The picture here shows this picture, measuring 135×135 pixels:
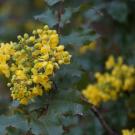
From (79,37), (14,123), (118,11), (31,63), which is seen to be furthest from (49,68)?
(118,11)

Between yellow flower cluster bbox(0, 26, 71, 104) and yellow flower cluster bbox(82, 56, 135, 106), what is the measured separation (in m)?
0.91

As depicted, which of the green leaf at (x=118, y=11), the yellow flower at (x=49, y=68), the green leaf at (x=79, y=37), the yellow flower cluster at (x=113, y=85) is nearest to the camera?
the yellow flower at (x=49, y=68)

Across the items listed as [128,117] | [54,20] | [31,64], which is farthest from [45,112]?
[128,117]

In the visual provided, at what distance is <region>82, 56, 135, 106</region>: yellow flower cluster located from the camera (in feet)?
9.87

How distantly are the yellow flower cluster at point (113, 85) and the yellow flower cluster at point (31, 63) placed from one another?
0.91 meters

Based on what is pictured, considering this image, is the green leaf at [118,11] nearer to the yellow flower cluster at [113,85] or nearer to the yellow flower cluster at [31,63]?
the yellow flower cluster at [113,85]

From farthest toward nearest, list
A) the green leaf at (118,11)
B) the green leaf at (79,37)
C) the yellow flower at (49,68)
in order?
the green leaf at (118,11), the green leaf at (79,37), the yellow flower at (49,68)

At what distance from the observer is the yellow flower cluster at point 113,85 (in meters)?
3.01

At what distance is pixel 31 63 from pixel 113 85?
1.00m

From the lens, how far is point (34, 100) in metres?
2.17

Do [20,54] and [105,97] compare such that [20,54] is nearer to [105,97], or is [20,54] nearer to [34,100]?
[34,100]

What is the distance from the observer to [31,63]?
2.11 metres

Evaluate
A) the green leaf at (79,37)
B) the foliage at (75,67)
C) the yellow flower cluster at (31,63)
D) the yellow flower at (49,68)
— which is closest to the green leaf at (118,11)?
the foliage at (75,67)

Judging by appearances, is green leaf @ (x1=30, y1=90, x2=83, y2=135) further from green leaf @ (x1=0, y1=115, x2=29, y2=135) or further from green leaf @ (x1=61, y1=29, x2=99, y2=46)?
green leaf @ (x1=61, y1=29, x2=99, y2=46)
